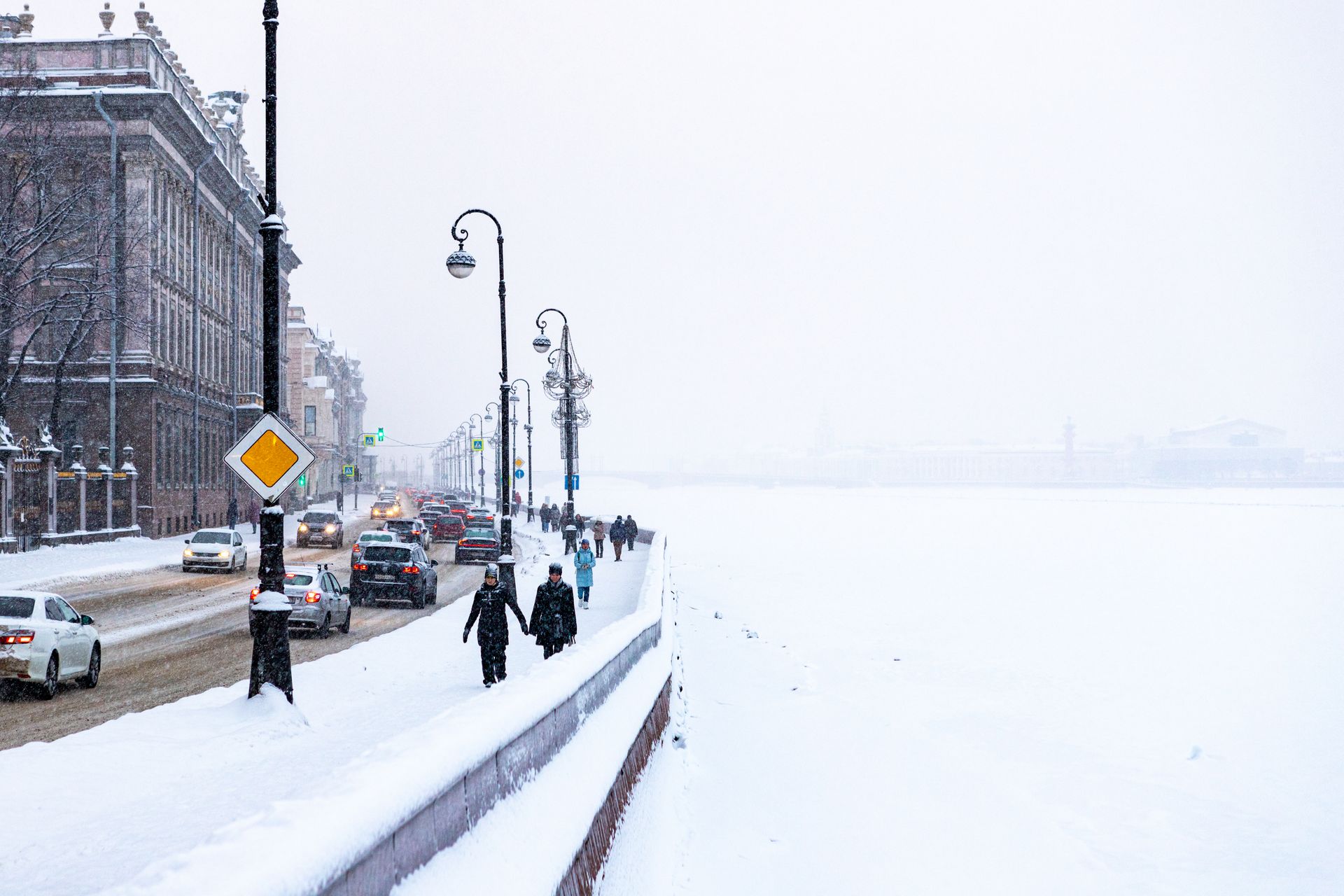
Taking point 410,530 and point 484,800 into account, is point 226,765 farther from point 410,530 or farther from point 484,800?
point 410,530

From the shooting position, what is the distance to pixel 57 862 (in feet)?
22.3

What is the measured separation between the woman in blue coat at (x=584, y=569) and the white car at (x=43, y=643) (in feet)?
42.4

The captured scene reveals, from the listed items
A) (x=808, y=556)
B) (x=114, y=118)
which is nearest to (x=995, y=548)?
(x=808, y=556)

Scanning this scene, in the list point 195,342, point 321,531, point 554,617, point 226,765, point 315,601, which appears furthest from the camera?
point 195,342

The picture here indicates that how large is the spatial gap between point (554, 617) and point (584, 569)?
11.7m

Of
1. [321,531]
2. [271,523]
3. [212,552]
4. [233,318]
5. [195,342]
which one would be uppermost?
[233,318]

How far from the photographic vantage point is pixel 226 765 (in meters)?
9.92

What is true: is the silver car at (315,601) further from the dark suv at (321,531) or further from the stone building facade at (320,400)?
the stone building facade at (320,400)

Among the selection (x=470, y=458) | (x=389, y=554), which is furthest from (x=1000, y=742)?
(x=470, y=458)

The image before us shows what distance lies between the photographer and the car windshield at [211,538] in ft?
124

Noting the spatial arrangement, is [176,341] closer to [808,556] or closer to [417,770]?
[808,556]

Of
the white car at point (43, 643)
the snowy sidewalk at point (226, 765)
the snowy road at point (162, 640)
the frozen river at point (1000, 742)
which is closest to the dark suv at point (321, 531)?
the snowy road at point (162, 640)

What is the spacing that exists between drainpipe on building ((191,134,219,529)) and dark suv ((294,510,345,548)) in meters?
8.33

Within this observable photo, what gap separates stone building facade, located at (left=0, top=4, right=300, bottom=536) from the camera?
164ft
